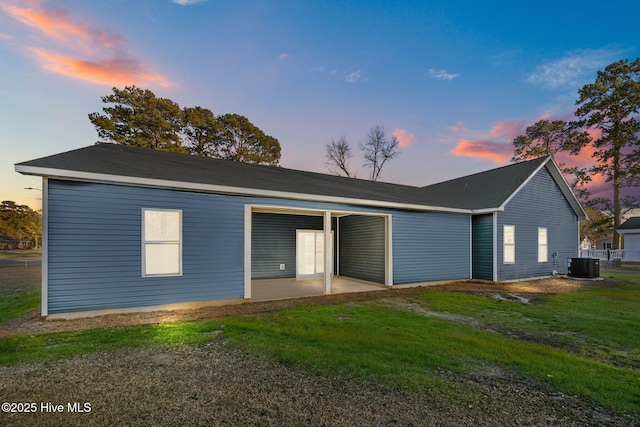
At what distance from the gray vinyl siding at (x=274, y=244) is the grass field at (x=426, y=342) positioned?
465cm

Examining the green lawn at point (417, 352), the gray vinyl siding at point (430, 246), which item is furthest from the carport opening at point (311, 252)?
the green lawn at point (417, 352)

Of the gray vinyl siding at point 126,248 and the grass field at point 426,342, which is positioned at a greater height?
the gray vinyl siding at point 126,248

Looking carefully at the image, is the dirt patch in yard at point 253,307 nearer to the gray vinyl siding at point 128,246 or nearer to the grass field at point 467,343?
the gray vinyl siding at point 128,246

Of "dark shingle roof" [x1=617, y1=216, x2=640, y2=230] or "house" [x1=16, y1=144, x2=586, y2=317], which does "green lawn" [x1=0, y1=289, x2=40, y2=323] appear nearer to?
"house" [x1=16, y1=144, x2=586, y2=317]

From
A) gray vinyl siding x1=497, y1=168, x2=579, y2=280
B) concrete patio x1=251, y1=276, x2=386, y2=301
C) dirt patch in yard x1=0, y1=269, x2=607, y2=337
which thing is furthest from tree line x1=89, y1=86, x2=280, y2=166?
gray vinyl siding x1=497, y1=168, x2=579, y2=280

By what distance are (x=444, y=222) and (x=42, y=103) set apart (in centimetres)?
1778

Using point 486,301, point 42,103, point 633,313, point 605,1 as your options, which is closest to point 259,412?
point 486,301

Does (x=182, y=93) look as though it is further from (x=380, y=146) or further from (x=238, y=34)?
(x=380, y=146)

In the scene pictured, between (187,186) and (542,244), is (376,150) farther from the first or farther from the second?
(187,186)

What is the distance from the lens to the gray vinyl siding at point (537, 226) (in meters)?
11.5

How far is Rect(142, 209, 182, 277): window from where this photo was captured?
6.17 m

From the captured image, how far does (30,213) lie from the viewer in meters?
54.2

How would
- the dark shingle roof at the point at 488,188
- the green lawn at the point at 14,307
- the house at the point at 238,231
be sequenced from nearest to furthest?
1. the house at the point at 238,231
2. the green lawn at the point at 14,307
3. the dark shingle roof at the point at 488,188

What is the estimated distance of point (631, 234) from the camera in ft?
81.6
